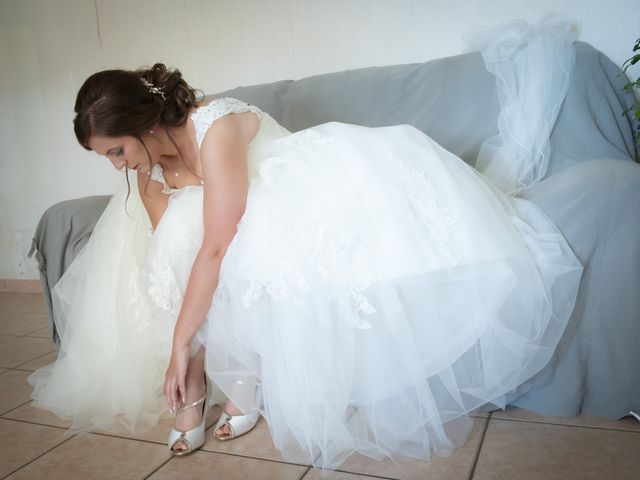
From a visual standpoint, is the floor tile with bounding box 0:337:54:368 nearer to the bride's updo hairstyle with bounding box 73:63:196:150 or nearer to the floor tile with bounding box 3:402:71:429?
the floor tile with bounding box 3:402:71:429

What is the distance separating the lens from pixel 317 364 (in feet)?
3.65

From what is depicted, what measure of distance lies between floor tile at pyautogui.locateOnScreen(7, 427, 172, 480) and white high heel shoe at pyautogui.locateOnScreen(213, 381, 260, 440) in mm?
131

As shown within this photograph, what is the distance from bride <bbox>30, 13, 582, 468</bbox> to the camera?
1113 millimetres

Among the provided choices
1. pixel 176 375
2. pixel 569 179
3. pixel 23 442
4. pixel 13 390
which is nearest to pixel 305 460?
pixel 176 375

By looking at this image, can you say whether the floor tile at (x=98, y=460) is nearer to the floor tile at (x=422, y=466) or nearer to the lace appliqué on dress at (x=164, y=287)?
the lace appliqué on dress at (x=164, y=287)

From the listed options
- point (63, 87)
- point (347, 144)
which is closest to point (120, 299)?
point (347, 144)

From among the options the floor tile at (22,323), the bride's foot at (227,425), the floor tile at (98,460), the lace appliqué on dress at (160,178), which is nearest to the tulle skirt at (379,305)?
the bride's foot at (227,425)

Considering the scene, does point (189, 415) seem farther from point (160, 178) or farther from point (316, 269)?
point (160, 178)

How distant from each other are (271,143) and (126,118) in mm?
344

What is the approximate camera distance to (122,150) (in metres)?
1.35

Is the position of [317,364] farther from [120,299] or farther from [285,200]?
[120,299]

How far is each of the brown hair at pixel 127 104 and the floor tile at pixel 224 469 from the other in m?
0.74

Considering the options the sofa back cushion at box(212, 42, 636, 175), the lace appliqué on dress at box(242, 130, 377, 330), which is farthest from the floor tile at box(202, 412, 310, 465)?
the sofa back cushion at box(212, 42, 636, 175)

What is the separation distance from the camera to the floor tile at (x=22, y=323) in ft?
8.20
